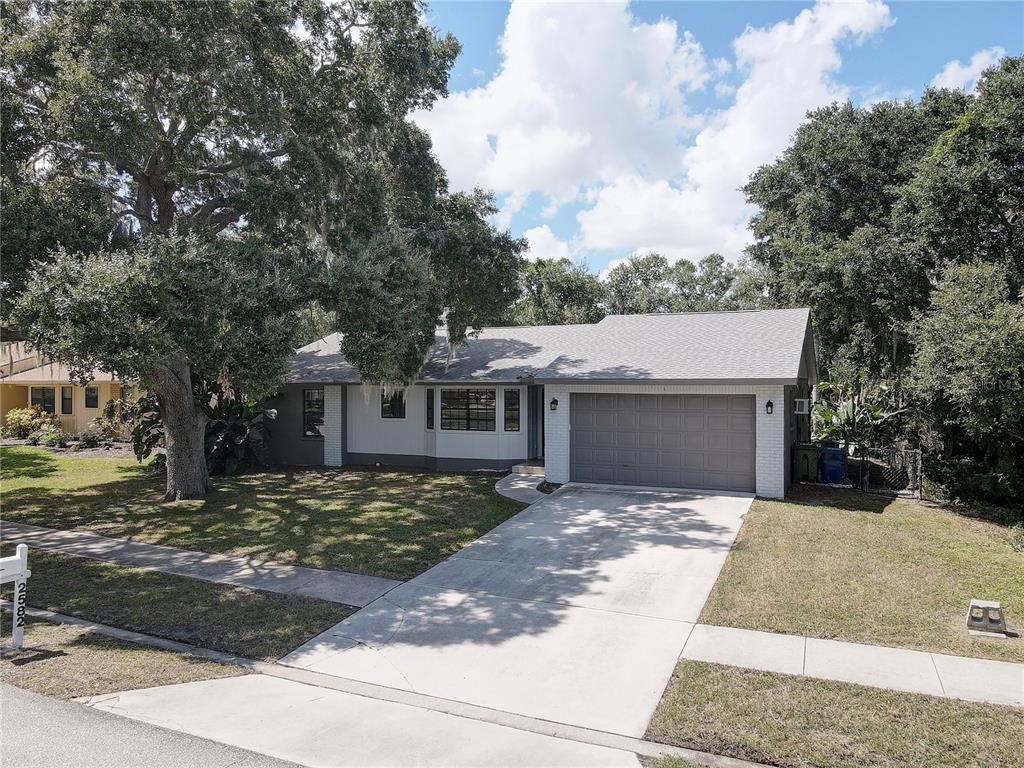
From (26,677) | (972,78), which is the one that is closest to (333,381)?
(26,677)

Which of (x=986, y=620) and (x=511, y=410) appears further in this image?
(x=511, y=410)

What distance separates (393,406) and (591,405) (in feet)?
20.5

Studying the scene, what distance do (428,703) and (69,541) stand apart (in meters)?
8.53

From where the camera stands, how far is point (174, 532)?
10.7 metres

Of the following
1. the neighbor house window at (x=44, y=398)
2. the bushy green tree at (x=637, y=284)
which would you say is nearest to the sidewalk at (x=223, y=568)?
the neighbor house window at (x=44, y=398)

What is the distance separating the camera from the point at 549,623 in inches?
260

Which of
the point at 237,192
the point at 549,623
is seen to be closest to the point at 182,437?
the point at 237,192

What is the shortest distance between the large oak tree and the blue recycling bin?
8551mm

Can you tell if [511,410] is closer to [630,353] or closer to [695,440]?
[630,353]

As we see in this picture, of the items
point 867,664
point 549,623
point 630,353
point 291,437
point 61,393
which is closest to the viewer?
point 867,664

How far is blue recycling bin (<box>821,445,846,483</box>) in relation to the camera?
14.3 meters

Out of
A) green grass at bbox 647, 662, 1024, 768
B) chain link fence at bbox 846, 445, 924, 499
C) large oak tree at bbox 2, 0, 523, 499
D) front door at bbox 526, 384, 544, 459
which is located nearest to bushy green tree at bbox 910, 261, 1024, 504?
chain link fence at bbox 846, 445, 924, 499

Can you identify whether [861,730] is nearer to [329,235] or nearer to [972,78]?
[329,235]

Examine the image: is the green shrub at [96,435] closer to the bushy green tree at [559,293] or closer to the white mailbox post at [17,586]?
the white mailbox post at [17,586]
